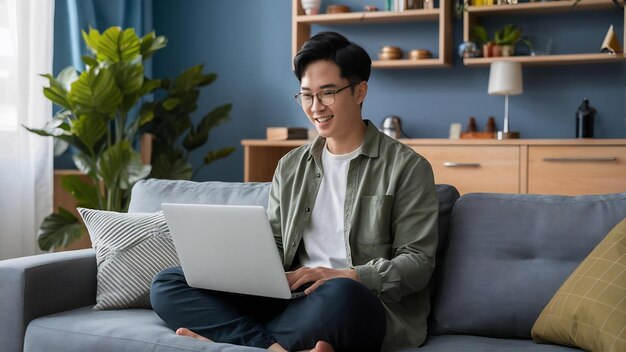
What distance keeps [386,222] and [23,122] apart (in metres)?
2.74

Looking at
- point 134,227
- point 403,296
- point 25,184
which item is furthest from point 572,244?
point 25,184

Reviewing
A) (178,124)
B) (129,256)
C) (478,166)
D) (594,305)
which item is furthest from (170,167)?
(594,305)

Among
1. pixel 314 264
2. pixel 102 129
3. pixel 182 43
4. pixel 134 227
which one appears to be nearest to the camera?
pixel 314 264

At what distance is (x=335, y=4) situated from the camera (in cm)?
502

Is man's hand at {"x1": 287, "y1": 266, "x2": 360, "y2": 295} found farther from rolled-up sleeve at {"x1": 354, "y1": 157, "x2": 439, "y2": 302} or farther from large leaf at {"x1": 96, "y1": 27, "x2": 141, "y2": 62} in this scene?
large leaf at {"x1": 96, "y1": 27, "x2": 141, "y2": 62}

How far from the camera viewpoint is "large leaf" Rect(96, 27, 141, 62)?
415 centimetres

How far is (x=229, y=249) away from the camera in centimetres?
191

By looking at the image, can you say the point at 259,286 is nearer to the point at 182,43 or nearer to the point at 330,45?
the point at 330,45

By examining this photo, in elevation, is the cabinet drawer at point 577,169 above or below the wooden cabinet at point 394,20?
below

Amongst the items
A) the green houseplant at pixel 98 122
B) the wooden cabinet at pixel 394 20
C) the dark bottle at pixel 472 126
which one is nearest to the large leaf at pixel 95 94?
the green houseplant at pixel 98 122

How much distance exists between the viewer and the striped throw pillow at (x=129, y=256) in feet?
7.72

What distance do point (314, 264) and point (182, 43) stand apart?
3503 mm

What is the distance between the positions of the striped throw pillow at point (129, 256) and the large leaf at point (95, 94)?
5.35 feet

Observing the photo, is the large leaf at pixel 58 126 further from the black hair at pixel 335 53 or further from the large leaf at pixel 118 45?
the black hair at pixel 335 53
